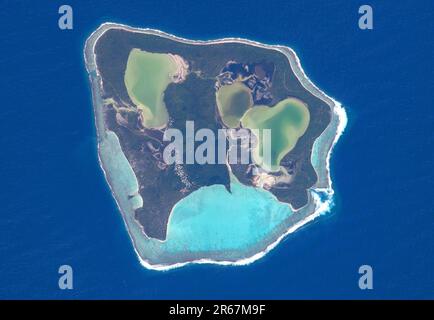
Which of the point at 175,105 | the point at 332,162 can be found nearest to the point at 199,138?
the point at 175,105

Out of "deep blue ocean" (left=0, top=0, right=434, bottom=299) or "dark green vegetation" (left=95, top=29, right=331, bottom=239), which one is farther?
"dark green vegetation" (left=95, top=29, right=331, bottom=239)

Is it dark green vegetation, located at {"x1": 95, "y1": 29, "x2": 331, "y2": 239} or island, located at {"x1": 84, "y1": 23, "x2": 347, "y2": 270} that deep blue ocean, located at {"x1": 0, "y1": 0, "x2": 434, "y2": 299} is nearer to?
island, located at {"x1": 84, "y1": 23, "x2": 347, "y2": 270}

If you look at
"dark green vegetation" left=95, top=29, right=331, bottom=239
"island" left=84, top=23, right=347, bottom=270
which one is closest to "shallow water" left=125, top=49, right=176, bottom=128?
"island" left=84, top=23, right=347, bottom=270

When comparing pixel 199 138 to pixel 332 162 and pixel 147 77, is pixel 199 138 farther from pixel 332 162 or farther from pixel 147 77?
pixel 332 162

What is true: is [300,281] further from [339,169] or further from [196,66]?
[196,66]

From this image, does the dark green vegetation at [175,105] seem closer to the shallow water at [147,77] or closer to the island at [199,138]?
the island at [199,138]
